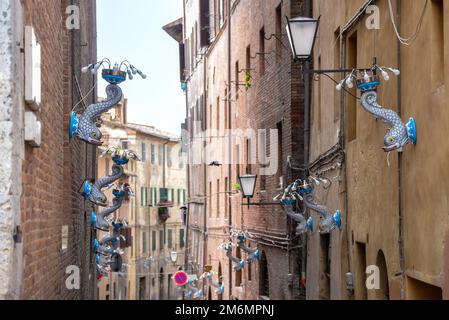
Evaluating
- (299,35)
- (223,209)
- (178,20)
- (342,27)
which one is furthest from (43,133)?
(178,20)

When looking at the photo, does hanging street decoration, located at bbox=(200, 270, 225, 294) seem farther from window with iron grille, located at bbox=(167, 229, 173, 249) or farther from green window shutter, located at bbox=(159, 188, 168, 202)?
window with iron grille, located at bbox=(167, 229, 173, 249)

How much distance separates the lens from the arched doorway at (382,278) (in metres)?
14.0

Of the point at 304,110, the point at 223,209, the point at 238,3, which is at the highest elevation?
the point at 238,3

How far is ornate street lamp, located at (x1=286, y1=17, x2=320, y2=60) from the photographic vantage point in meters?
12.6

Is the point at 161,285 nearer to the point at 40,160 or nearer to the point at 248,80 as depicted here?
the point at 248,80

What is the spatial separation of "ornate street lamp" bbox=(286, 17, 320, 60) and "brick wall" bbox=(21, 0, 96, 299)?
2.73 meters

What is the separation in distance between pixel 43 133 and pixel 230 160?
74.8ft

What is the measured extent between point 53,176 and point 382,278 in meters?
4.74

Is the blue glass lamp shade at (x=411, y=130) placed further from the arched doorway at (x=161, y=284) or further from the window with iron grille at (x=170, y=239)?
the window with iron grille at (x=170, y=239)

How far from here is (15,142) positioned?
7.80 metres

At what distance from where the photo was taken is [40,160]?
9.91 meters

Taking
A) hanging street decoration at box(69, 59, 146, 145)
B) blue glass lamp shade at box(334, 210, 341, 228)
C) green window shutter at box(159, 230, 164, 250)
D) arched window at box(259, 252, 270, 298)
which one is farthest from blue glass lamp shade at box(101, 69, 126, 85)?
green window shutter at box(159, 230, 164, 250)

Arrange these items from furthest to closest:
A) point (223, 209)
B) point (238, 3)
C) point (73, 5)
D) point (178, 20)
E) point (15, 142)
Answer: point (178, 20)
point (223, 209)
point (238, 3)
point (73, 5)
point (15, 142)
